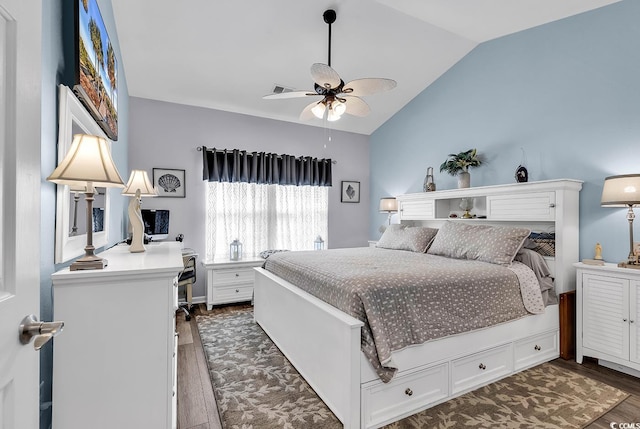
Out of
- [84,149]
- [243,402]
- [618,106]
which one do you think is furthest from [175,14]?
[618,106]

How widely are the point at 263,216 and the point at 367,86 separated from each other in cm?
265

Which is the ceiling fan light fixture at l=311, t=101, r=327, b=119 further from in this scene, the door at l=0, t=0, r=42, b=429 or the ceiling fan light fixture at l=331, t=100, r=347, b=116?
the door at l=0, t=0, r=42, b=429

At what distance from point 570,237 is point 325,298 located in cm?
231

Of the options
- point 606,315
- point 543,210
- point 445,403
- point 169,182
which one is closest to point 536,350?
point 606,315

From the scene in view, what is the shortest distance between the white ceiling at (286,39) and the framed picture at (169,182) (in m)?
0.95

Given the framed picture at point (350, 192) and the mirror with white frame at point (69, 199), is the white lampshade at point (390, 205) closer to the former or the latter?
the framed picture at point (350, 192)

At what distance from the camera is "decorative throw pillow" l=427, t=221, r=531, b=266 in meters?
2.55

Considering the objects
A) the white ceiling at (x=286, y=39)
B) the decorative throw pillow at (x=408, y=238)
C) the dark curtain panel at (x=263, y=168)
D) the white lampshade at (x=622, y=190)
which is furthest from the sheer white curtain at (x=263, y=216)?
the white lampshade at (x=622, y=190)

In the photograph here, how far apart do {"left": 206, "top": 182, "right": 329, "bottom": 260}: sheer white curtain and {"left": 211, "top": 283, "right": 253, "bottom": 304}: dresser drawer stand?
519 millimetres

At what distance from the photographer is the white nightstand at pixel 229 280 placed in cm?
387

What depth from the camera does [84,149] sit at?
117 centimetres

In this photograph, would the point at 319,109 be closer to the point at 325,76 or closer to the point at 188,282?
the point at 325,76

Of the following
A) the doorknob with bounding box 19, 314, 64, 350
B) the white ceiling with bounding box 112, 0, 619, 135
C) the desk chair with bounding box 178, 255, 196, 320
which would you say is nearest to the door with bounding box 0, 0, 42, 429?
the doorknob with bounding box 19, 314, 64, 350

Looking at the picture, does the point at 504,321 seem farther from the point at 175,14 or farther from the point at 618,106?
the point at 175,14
